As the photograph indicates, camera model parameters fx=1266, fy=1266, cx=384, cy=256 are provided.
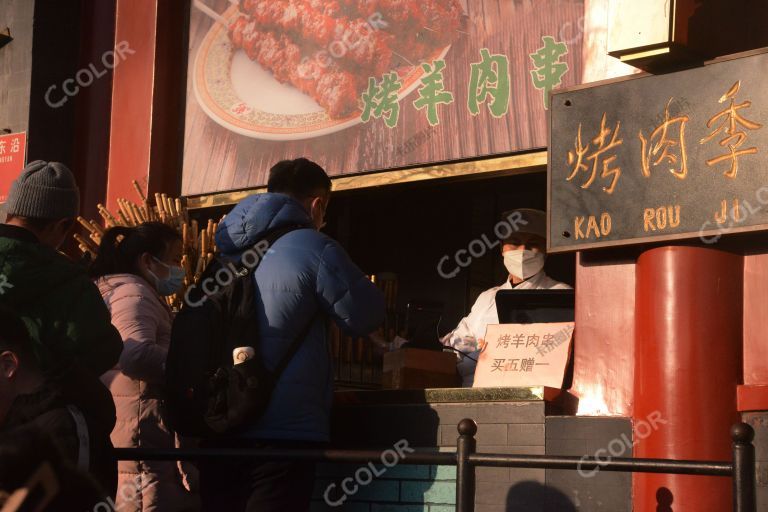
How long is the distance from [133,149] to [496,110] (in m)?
3.33

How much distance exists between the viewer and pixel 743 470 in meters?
3.84

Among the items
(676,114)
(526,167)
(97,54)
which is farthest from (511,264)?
(97,54)

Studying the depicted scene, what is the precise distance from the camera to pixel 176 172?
950 cm

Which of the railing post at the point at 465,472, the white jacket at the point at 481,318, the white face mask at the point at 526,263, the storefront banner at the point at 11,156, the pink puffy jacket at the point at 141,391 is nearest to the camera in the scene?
the railing post at the point at 465,472

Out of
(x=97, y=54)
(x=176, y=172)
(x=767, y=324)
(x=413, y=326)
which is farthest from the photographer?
(x=97, y=54)

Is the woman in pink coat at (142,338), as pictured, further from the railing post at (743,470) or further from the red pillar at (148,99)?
the red pillar at (148,99)

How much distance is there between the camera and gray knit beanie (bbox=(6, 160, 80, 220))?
4.74 meters

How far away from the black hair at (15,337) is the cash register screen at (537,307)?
2.94m

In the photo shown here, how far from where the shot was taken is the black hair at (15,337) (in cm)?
388

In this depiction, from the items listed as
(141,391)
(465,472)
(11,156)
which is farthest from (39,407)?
(11,156)

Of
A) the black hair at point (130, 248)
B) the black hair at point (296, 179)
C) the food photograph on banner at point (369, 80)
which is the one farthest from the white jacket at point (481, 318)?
the black hair at point (296, 179)

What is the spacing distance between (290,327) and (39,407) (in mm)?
1130

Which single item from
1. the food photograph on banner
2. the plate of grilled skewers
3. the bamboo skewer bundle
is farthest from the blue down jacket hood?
the plate of grilled skewers

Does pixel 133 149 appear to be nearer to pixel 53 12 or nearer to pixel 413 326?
pixel 53 12
